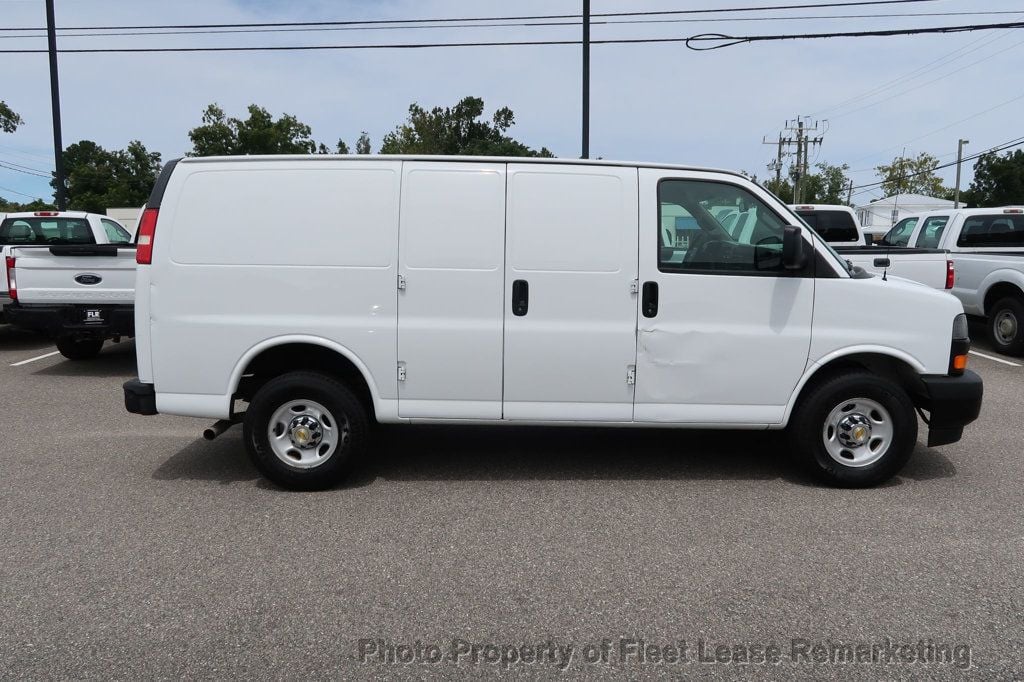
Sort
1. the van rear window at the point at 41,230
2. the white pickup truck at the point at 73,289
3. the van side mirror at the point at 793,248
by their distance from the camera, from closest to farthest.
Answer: the van side mirror at the point at 793,248
the white pickup truck at the point at 73,289
the van rear window at the point at 41,230

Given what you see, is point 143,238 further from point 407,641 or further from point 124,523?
point 407,641

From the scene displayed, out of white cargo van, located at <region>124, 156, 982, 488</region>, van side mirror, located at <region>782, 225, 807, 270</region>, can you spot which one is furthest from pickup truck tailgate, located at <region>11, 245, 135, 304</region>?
van side mirror, located at <region>782, 225, 807, 270</region>

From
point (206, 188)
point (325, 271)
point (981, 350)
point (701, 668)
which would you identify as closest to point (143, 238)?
point (206, 188)

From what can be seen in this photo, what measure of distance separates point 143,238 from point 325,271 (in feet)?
3.78

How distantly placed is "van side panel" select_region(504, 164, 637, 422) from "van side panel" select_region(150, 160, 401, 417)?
2.56ft

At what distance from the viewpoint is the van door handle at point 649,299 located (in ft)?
16.0

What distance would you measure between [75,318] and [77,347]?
1.55m

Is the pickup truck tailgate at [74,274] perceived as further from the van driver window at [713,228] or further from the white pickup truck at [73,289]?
the van driver window at [713,228]

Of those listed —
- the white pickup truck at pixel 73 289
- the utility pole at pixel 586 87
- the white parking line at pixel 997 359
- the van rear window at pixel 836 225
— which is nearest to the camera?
the white pickup truck at pixel 73 289

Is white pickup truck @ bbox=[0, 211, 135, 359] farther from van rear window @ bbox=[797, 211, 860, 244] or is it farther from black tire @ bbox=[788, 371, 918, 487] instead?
van rear window @ bbox=[797, 211, 860, 244]

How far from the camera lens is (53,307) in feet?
29.3

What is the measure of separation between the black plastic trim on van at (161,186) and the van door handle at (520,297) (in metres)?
2.28

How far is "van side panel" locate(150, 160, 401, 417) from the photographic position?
485cm

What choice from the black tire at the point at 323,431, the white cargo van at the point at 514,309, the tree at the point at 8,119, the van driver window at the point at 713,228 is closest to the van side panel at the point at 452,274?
the white cargo van at the point at 514,309
